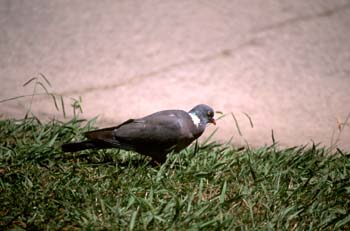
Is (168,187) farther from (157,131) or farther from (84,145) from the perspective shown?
(84,145)

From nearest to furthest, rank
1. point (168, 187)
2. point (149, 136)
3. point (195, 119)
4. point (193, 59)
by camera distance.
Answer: point (168, 187), point (149, 136), point (195, 119), point (193, 59)

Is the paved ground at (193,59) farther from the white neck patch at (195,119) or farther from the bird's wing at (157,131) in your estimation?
the bird's wing at (157,131)

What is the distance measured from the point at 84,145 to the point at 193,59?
2.26 m

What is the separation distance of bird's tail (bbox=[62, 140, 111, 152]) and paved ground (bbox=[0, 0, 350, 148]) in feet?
3.17

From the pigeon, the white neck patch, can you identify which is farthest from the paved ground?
the pigeon

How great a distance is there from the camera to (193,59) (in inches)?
238

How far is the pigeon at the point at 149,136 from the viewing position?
398 cm

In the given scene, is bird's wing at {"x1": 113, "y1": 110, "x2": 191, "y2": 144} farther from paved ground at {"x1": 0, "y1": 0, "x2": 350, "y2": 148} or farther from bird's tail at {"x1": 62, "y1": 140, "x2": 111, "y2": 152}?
paved ground at {"x1": 0, "y1": 0, "x2": 350, "y2": 148}

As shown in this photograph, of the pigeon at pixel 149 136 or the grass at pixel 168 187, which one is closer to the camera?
the grass at pixel 168 187

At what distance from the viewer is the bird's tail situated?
3.99 meters

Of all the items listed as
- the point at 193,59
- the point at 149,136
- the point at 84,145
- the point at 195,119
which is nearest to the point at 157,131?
the point at 149,136

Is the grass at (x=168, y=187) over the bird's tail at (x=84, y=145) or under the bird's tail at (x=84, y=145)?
under

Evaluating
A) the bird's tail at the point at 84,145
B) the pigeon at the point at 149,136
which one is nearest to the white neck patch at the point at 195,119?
the pigeon at the point at 149,136

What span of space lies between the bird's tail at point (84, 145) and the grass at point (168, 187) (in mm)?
90
